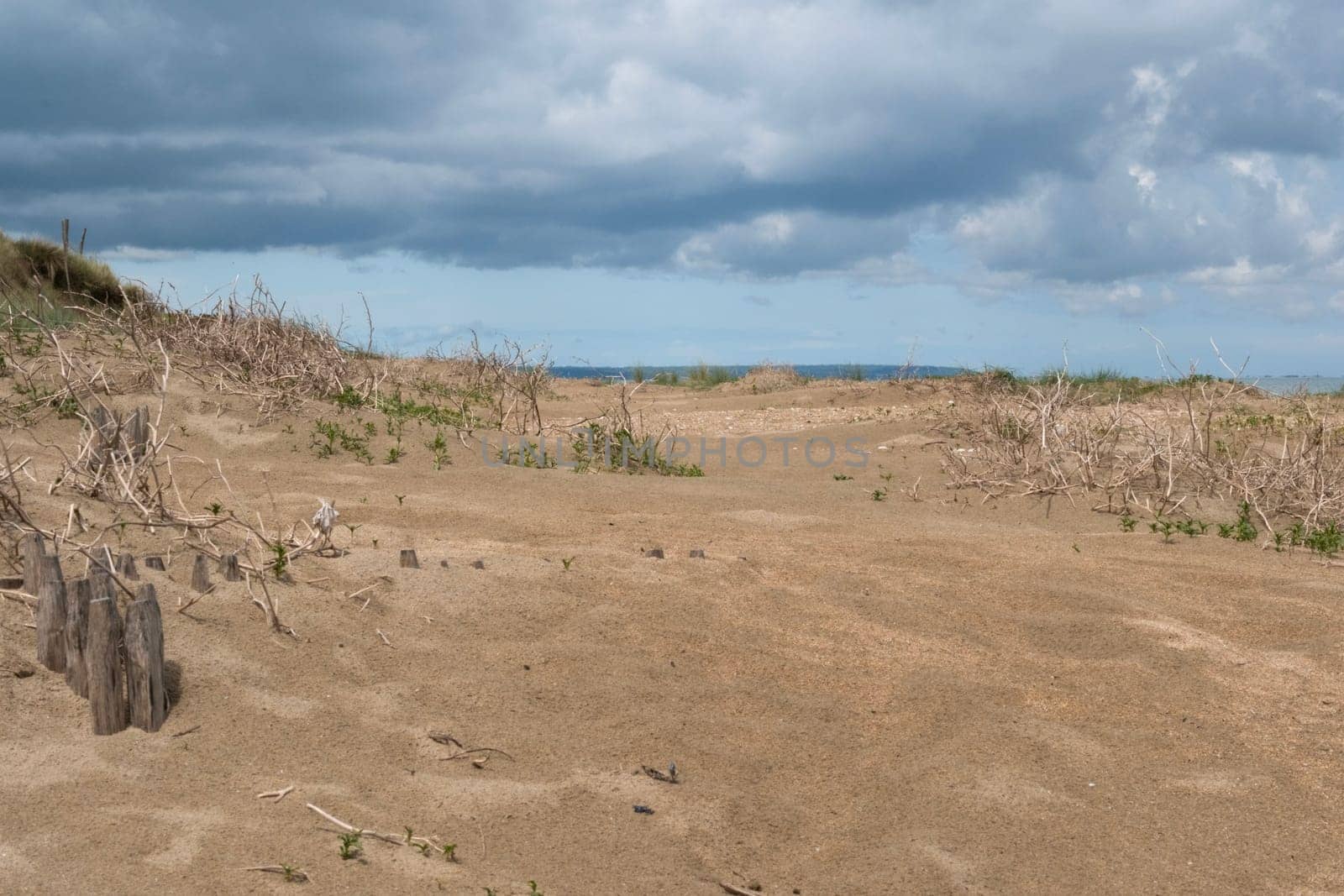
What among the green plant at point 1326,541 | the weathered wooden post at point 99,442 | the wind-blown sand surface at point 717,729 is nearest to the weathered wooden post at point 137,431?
the weathered wooden post at point 99,442

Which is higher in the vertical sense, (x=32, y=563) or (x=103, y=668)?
(x=32, y=563)

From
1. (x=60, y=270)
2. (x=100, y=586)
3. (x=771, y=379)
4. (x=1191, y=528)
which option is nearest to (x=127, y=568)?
(x=100, y=586)

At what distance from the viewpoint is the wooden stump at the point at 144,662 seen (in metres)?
3.54

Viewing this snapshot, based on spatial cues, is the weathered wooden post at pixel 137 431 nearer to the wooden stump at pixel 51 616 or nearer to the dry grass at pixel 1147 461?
the wooden stump at pixel 51 616

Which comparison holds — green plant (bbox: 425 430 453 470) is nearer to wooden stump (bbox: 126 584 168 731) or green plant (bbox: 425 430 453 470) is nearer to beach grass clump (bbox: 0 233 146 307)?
wooden stump (bbox: 126 584 168 731)

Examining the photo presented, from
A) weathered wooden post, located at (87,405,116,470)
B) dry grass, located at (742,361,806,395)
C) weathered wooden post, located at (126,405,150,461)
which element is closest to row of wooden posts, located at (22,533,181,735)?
weathered wooden post, located at (87,405,116,470)

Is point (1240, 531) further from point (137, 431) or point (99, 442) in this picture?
point (137, 431)

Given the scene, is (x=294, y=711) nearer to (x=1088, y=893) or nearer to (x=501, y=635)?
(x=501, y=635)

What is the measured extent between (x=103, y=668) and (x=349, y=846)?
105 centimetres

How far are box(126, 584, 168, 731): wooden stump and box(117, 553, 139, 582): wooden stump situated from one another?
0.69 metres

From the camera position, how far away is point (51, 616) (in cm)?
371

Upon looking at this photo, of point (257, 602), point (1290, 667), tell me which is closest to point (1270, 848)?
point (1290, 667)

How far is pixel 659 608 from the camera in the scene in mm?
5203

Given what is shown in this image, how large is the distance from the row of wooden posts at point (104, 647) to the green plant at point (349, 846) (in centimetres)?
89
